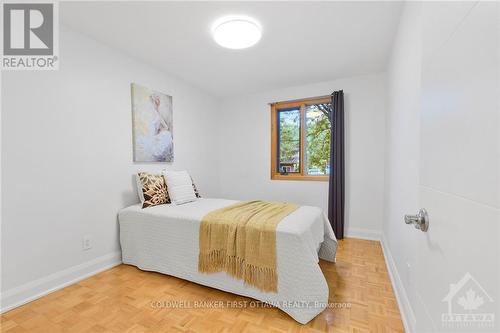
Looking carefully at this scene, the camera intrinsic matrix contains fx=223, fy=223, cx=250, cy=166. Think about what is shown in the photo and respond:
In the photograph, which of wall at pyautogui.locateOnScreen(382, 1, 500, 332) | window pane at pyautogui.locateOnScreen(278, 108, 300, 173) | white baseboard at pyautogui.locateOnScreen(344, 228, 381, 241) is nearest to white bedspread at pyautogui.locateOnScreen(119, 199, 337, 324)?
wall at pyautogui.locateOnScreen(382, 1, 500, 332)

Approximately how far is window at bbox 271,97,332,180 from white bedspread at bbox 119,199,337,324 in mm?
1439

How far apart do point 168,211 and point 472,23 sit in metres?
2.31

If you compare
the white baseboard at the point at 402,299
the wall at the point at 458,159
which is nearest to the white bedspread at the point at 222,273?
the white baseboard at the point at 402,299

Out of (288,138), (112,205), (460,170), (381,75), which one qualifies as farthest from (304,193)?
(460,170)

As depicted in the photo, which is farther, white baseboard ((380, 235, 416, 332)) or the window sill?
the window sill

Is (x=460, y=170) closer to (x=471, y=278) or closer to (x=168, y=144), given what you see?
(x=471, y=278)

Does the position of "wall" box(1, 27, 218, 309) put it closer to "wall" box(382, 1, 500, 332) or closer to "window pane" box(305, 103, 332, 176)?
"window pane" box(305, 103, 332, 176)

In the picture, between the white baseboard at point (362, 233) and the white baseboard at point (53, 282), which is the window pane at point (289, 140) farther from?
the white baseboard at point (53, 282)

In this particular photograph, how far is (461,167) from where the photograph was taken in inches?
18.7

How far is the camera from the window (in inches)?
140

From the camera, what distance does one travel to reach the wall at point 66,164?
1743 mm

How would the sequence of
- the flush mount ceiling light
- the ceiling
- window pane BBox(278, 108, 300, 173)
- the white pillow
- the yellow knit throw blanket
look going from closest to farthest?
1. the yellow knit throw blanket
2. the ceiling
3. the flush mount ceiling light
4. the white pillow
5. window pane BBox(278, 108, 300, 173)

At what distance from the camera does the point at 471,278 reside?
42cm

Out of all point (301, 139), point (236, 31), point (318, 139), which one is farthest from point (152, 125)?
point (318, 139)
